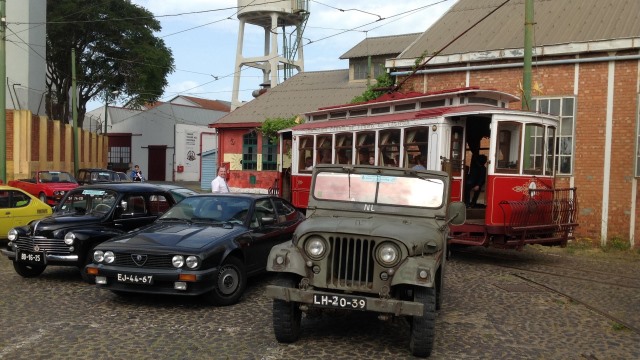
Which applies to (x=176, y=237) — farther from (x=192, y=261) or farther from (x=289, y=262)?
(x=289, y=262)

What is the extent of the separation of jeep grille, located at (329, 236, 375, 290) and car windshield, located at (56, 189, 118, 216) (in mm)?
5186

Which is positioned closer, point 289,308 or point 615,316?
point 289,308

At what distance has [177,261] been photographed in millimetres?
7242

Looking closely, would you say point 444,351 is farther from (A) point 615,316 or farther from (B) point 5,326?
(B) point 5,326

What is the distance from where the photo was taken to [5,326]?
6641 millimetres

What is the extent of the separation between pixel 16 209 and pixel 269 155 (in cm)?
2163

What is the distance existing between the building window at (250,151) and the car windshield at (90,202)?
24100 mm

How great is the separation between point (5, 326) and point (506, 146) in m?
8.60

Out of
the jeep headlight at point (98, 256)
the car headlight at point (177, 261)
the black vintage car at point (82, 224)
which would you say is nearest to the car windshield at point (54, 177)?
the black vintage car at point (82, 224)

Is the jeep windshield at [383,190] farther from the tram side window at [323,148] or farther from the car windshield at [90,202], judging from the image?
the tram side window at [323,148]

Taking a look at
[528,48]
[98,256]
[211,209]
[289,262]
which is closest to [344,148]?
[528,48]

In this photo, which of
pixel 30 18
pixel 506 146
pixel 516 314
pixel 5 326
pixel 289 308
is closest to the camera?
pixel 289 308

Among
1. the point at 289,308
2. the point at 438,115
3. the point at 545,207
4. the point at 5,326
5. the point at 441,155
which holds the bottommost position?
the point at 5,326

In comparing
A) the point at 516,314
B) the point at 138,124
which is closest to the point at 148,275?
the point at 516,314
